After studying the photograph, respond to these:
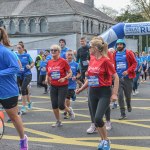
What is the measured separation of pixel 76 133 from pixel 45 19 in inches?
2378

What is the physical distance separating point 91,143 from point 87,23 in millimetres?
64493

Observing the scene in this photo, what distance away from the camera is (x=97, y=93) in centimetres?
670

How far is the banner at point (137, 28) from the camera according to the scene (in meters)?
15.5

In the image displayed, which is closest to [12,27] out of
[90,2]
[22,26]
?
[22,26]

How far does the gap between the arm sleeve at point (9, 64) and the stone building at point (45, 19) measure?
58.0 meters

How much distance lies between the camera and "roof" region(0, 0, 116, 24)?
66500 millimetres

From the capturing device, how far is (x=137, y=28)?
1566cm

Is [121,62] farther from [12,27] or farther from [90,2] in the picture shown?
[90,2]

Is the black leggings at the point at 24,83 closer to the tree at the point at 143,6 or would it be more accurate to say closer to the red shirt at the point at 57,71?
the red shirt at the point at 57,71

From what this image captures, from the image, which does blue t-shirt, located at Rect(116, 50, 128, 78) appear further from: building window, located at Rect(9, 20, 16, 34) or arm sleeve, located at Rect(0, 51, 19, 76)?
building window, located at Rect(9, 20, 16, 34)

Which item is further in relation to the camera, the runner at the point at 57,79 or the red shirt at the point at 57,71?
the red shirt at the point at 57,71

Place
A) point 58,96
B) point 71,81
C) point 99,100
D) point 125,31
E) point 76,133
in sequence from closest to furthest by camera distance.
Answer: point 99,100 < point 76,133 < point 58,96 < point 71,81 < point 125,31

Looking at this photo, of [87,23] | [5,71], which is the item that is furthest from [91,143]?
[87,23]

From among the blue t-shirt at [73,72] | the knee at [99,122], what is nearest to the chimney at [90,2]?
the blue t-shirt at [73,72]
